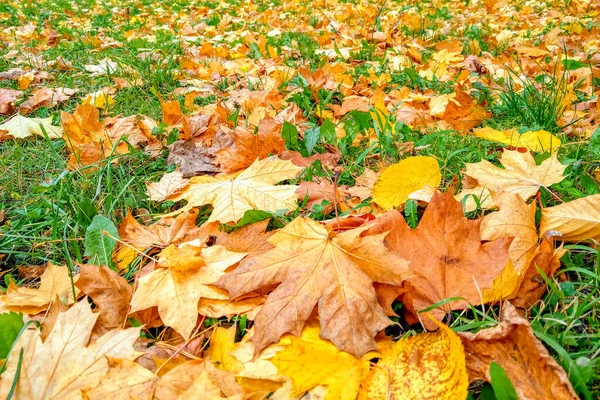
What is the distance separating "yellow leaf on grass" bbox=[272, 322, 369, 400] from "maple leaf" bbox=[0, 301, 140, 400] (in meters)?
0.35

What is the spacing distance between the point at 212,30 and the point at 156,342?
14.6 ft

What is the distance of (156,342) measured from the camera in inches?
42.3

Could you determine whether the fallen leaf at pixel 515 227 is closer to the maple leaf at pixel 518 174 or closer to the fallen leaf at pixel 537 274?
the fallen leaf at pixel 537 274

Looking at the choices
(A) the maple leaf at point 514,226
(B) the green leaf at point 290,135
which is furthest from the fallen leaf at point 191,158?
(A) the maple leaf at point 514,226

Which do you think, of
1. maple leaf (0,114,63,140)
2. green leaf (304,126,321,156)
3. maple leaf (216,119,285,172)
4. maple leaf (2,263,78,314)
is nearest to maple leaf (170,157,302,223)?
maple leaf (216,119,285,172)

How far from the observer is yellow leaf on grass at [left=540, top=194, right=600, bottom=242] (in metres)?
1.09

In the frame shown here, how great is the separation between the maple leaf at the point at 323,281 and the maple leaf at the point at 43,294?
0.50 meters

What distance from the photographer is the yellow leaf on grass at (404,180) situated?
1.34 metres

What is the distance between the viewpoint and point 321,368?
891 millimetres

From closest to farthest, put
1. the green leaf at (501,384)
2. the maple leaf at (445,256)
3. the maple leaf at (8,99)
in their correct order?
the green leaf at (501,384) < the maple leaf at (445,256) < the maple leaf at (8,99)

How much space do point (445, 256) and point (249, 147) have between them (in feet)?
3.21

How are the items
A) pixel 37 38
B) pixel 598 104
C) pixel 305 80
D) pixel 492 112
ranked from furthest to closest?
pixel 37 38, pixel 305 80, pixel 492 112, pixel 598 104

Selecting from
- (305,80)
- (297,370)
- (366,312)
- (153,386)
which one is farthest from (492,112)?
(153,386)

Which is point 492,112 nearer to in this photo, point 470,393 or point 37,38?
point 470,393
